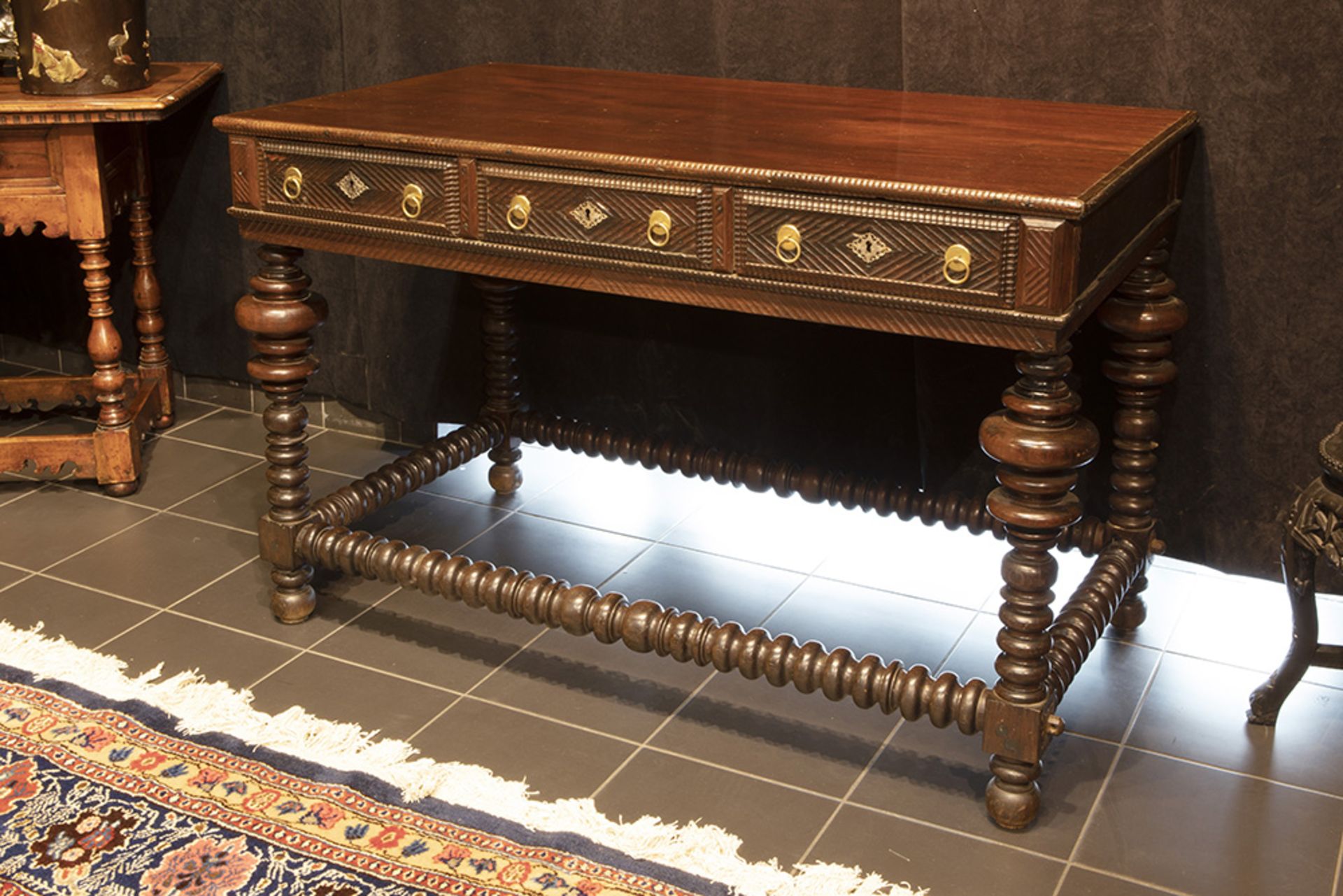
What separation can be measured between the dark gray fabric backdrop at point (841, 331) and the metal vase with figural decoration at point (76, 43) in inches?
17.7

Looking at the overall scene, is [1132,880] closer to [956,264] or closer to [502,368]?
[956,264]

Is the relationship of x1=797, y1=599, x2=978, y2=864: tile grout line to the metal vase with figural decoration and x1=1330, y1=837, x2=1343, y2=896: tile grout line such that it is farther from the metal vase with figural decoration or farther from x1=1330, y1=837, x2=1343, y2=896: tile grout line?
the metal vase with figural decoration

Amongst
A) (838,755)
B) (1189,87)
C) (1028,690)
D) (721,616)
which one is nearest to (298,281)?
(721,616)

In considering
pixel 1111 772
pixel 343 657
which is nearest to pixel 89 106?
pixel 343 657

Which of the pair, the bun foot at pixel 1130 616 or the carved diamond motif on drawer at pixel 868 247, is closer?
the carved diamond motif on drawer at pixel 868 247

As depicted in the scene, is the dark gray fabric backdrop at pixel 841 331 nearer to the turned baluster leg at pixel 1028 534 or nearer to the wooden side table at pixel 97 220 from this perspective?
the wooden side table at pixel 97 220

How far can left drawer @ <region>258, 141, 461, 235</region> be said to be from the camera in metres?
2.45

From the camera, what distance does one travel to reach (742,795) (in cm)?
240

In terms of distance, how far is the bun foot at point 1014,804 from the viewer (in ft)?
7.59

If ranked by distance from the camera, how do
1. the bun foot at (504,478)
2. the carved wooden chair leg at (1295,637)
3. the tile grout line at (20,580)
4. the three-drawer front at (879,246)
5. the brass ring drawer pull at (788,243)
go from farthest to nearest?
the bun foot at (504,478) → the tile grout line at (20,580) → the carved wooden chair leg at (1295,637) → the brass ring drawer pull at (788,243) → the three-drawer front at (879,246)

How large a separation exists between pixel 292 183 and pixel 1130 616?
176cm

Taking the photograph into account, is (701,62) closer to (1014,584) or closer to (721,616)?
(721,616)

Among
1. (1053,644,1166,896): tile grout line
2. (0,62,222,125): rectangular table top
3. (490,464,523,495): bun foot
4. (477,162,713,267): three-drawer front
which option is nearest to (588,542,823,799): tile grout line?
(490,464,523,495): bun foot

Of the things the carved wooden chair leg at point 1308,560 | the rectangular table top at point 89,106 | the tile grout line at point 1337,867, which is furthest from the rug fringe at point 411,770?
the rectangular table top at point 89,106
